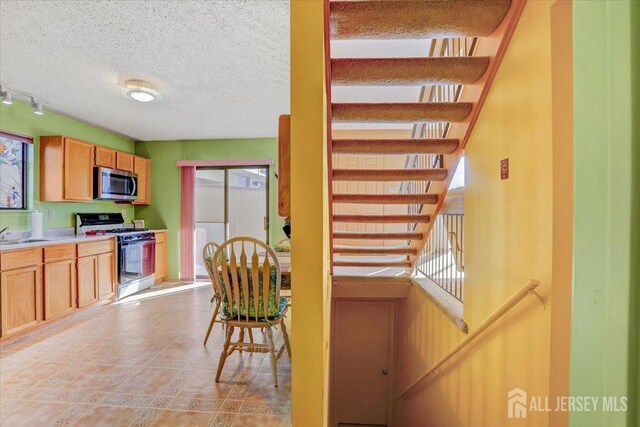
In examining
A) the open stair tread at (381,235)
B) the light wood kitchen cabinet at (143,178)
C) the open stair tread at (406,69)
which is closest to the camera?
the open stair tread at (406,69)

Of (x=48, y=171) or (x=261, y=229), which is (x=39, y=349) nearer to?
(x=48, y=171)

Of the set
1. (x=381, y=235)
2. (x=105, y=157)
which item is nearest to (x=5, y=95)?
(x=105, y=157)

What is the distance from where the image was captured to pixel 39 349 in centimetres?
267

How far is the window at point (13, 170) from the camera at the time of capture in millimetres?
3273

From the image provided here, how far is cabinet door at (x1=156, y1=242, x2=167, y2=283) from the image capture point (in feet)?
16.6

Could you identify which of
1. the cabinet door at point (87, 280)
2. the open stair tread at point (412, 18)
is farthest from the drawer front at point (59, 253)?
the open stair tread at point (412, 18)

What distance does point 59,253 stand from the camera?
3.24 m

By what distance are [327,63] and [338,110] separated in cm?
42

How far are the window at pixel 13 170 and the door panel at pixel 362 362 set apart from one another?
395cm

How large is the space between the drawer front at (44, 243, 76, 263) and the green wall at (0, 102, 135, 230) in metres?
0.73

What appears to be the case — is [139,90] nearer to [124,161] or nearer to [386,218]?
[124,161]

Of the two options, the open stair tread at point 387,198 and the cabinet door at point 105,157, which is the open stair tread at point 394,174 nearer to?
the open stair tread at point 387,198

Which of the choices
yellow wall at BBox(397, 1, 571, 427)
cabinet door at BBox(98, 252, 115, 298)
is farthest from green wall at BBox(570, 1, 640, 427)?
cabinet door at BBox(98, 252, 115, 298)

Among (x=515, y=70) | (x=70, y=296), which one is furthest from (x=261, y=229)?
(x=515, y=70)
